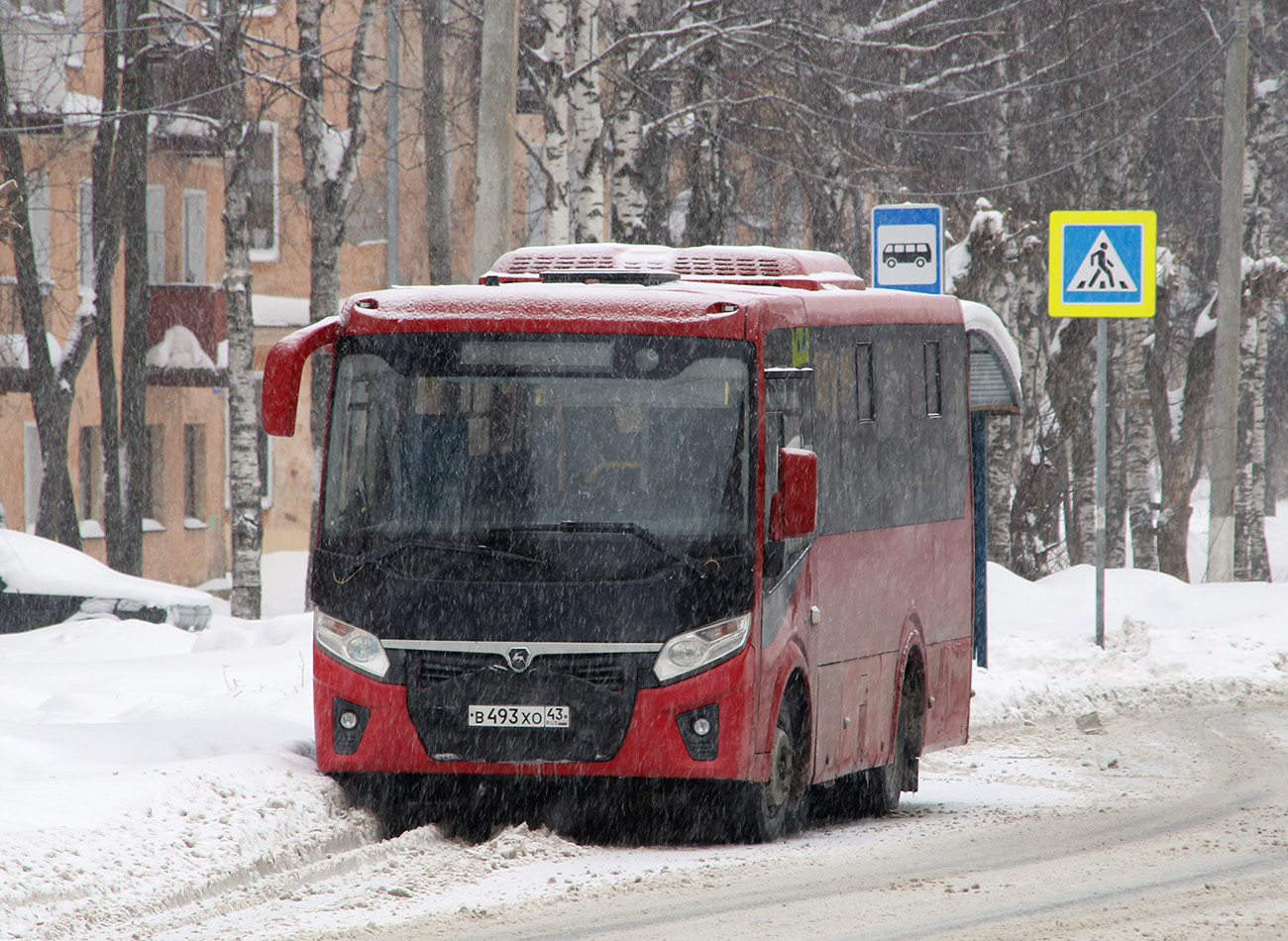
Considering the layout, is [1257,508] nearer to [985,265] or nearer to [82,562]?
[985,265]

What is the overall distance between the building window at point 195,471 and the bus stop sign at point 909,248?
26.5 meters

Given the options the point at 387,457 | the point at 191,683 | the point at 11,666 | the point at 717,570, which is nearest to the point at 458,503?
the point at 387,457

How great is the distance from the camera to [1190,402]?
33500 mm

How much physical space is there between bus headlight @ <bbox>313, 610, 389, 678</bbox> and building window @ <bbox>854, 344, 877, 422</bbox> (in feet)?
9.91

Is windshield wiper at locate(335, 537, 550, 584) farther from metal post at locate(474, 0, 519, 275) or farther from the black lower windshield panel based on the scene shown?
metal post at locate(474, 0, 519, 275)

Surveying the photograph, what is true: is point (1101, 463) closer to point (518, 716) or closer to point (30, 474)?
point (518, 716)

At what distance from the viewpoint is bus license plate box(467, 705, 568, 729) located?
9.59m

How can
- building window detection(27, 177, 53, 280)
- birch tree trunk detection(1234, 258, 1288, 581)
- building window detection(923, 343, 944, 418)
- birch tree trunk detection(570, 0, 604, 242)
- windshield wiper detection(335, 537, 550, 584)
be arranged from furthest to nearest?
building window detection(27, 177, 53, 280) → birch tree trunk detection(1234, 258, 1288, 581) → birch tree trunk detection(570, 0, 604, 242) → building window detection(923, 343, 944, 418) → windshield wiper detection(335, 537, 550, 584)

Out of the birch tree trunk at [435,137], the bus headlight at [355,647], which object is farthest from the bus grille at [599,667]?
the birch tree trunk at [435,137]

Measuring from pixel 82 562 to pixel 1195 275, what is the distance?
21.6 m

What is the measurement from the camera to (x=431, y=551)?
9797 mm

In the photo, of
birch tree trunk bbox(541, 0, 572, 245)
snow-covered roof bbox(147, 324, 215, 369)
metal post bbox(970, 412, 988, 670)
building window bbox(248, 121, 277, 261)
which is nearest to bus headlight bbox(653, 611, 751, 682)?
metal post bbox(970, 412, 988, 670)

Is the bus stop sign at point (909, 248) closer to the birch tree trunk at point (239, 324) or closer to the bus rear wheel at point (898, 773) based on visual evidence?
the bus rear wheel at point (898, 773)

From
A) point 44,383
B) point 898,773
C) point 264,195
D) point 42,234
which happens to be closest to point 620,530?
point 898,773
